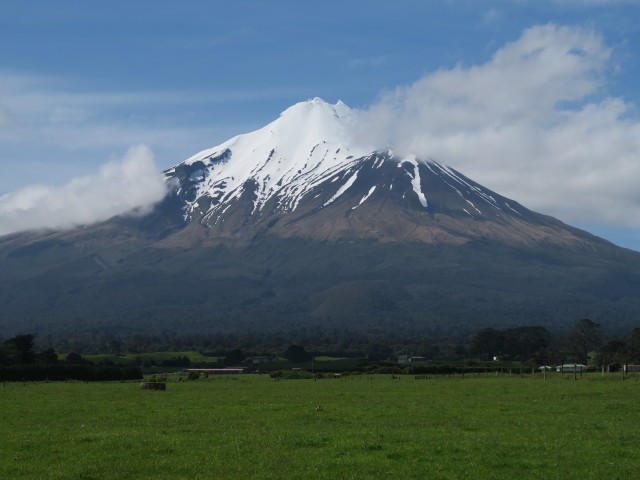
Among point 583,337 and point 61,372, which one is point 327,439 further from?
point 583,337

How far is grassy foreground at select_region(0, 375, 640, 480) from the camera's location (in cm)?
1831

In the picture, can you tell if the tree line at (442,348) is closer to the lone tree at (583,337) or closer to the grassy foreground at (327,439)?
the lone tree at (583,337)

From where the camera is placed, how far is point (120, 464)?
19203 mm

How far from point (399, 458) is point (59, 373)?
51.5 metres

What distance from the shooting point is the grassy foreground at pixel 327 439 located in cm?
1831

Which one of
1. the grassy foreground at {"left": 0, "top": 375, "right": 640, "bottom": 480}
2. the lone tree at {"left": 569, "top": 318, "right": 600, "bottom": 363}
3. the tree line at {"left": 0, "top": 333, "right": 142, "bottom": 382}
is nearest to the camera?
the grassy foreground at {"left": 0, "top": 375, "right": 640, "bottom": 480}

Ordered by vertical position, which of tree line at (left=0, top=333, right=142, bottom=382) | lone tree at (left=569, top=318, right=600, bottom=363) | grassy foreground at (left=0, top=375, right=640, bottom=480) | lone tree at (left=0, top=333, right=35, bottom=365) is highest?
lone tree at (left=569, top=318, right=600, bottom=363)

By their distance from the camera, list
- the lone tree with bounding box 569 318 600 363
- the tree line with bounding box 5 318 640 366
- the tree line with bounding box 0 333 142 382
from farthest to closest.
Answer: the lone tree with bounding box 569 318 600 363, the tree line with bounding box 5 318 640 366, the tree line with bounding box 0 333 142 382

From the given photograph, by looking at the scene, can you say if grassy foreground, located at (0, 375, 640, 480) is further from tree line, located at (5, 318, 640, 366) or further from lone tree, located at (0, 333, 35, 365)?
tree line, located at (5, 318, 640, 366)

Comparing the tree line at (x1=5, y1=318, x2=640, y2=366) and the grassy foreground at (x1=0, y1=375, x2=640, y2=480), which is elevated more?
the tree line at (x1=5, y1=318, x2=640, y2=366)

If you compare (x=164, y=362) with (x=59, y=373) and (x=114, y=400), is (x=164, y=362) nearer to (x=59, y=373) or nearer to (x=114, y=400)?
(x=59, y=373)

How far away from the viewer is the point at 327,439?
73.0ft

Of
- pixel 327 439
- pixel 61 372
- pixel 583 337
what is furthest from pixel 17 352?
pixel 583 337

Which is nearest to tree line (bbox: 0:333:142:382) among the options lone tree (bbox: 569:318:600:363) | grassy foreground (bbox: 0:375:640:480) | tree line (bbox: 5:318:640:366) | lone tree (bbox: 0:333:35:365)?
lone tree (bbox: 0:333:35:365)
